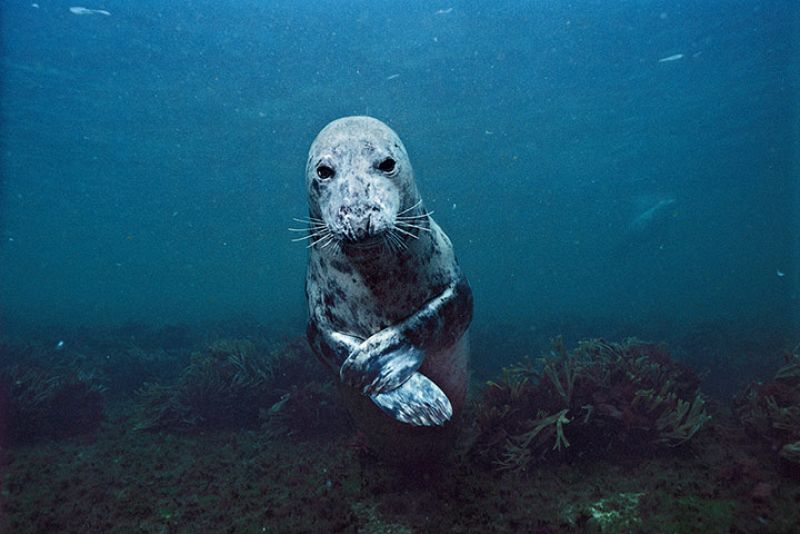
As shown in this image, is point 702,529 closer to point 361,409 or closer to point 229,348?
point 361,409

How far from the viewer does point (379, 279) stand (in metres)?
2.42

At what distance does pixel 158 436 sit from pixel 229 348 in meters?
2.62

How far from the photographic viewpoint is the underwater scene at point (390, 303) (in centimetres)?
286

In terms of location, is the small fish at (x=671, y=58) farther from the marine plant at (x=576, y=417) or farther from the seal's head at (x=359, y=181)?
the seal's head at (x=359, y=181)

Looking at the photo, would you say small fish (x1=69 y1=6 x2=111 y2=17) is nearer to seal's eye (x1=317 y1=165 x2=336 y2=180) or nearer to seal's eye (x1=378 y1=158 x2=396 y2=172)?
seal's eye (x1=317 y1=165 x2=336 y2=180)

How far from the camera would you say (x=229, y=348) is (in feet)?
29.3

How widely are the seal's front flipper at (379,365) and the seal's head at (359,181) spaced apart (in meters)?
0.61

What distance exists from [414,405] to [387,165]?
4.36ft

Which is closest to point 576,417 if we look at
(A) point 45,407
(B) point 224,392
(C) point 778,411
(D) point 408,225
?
(C) point 778,411

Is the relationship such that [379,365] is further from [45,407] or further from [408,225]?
[45,407]

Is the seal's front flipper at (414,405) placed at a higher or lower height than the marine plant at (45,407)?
higher

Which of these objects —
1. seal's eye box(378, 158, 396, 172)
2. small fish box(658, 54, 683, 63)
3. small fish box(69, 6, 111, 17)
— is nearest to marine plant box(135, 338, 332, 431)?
seal's eye box(378, 158, 396, 172)

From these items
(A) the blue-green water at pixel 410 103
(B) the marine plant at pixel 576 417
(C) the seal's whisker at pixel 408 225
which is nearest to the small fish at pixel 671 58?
(A) the blue-green water at pixel 410 103

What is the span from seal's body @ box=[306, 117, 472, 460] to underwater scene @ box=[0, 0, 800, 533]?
0.02 m
